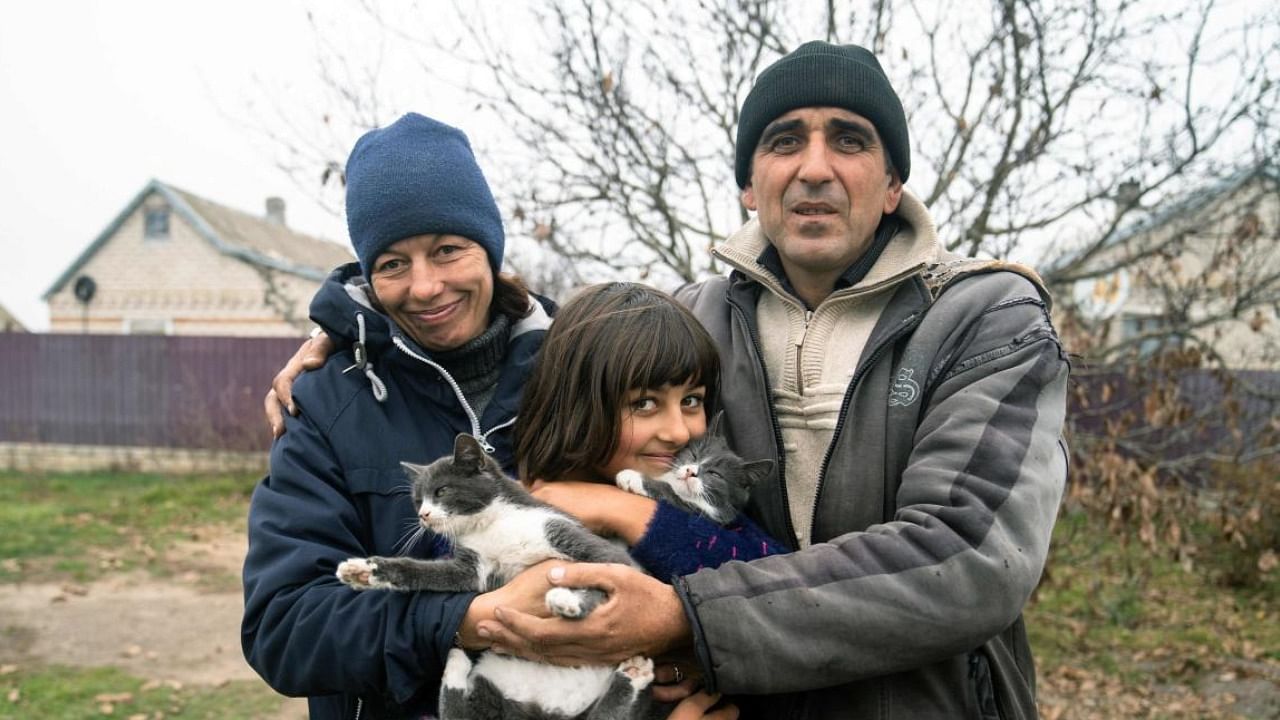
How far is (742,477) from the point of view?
108 inches

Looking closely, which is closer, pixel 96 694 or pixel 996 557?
pixel 996 557

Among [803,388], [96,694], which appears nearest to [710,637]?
[803,388]

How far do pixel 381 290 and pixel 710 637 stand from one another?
1.58 metres

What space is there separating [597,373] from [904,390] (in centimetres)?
95

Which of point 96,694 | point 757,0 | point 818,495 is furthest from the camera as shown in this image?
point 96,694

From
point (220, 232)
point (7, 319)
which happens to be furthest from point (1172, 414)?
point (7, 319)

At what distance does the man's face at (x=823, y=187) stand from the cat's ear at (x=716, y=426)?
1.97ft

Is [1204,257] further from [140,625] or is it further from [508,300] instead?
[140,625]

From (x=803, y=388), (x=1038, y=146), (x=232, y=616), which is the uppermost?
(x=1038, y=146)

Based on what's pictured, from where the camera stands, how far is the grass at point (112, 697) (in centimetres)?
712

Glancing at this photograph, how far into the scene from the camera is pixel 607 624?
→ 89.6 inches

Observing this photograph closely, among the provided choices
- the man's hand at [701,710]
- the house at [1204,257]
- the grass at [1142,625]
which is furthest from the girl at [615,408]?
the grass at [1142,625]

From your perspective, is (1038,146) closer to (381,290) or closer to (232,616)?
(381,290)

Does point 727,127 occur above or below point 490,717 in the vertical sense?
above
